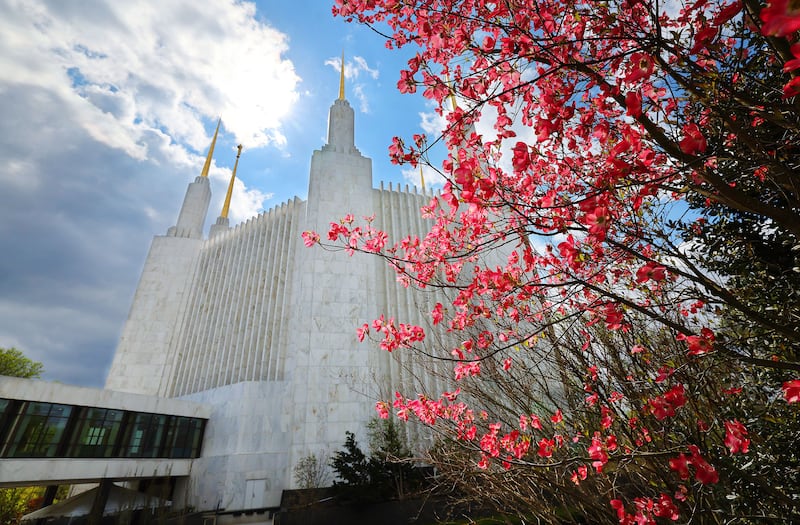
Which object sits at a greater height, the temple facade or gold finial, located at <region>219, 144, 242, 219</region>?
gold finial, located at <region>219, 144, 242, 219</region>

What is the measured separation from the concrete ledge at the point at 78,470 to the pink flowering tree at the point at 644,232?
42.3ft

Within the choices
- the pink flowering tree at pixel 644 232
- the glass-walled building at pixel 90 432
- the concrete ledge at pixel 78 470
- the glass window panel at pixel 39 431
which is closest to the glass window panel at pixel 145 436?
the glass-walled building at pixel 90 432

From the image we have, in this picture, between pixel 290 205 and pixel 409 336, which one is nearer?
pixel 409 336

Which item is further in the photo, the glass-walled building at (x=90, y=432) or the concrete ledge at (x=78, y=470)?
the glass-walled building at (x=90, y=432)

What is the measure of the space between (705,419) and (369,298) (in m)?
14.6

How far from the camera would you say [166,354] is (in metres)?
21.6

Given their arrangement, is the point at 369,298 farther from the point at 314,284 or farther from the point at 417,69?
the point at 417,69

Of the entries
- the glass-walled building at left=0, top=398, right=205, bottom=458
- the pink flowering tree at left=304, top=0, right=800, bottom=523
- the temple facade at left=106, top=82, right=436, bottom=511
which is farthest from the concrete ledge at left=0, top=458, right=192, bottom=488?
the pink flowering tree at left=304, top=0, right=800, bottom=523

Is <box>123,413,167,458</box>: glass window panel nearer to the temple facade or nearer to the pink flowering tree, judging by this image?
the temple facade

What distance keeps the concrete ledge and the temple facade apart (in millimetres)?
1741

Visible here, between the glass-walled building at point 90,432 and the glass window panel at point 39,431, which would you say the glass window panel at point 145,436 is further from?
the glass window panel at point 39,431

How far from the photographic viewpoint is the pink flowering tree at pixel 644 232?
1824mm

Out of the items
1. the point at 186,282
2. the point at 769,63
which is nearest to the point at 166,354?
the point at 186,282

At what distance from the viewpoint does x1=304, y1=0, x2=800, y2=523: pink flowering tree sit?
5.98 feet
